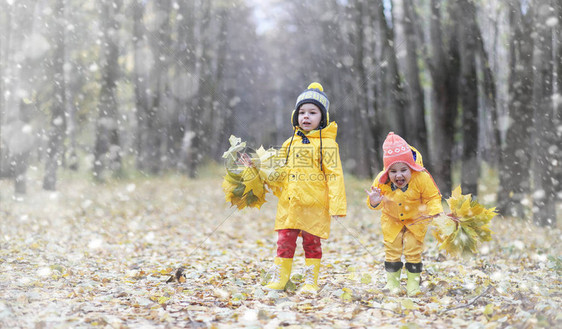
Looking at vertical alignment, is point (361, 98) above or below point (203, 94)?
below

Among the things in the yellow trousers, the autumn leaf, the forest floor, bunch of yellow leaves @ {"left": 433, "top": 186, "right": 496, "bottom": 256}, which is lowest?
the forest floor

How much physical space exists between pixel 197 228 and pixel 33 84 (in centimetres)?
783

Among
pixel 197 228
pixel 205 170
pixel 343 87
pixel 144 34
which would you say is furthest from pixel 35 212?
pixel 205 170

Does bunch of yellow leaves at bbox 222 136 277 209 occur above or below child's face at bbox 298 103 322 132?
below

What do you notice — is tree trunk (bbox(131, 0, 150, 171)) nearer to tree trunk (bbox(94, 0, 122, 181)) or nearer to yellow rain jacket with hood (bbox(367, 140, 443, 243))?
tree trunk (bbox(94, 0, 122, 181))

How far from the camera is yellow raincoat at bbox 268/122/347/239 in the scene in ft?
16.7

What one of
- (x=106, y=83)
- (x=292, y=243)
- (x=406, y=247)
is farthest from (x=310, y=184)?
(x=106, y=83)

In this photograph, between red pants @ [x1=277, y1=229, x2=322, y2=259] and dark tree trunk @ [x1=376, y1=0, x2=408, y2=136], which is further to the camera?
dark tree trunk @ [x1=376, y1=0, x2=408, y2=136]

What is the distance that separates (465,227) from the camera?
187 inches

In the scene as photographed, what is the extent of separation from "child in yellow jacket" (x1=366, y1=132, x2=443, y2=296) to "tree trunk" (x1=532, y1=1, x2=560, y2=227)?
6.39m

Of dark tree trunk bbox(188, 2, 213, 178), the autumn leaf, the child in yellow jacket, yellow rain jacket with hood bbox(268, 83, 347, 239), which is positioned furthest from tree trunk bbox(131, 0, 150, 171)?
the child in yellow jacket

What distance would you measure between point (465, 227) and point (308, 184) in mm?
1591

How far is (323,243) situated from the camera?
932cm

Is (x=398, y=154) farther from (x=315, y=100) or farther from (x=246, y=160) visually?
(x=246, y=160)
